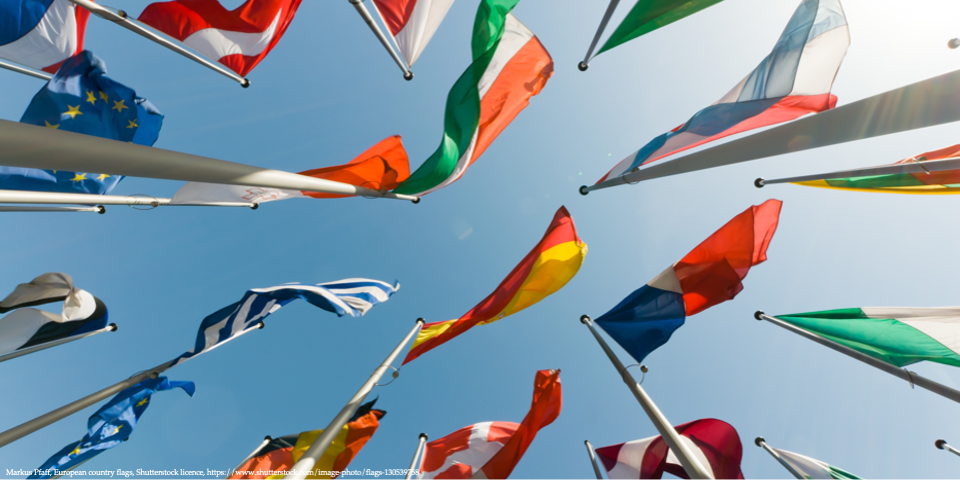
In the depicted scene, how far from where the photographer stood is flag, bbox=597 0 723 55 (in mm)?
4754

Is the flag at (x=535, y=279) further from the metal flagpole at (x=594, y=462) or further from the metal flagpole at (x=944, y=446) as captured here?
the metal flagpole at (x=944, y=446)

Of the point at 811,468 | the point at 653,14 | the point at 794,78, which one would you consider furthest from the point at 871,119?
the point at 811,468

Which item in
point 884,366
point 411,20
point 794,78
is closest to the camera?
point 794,78

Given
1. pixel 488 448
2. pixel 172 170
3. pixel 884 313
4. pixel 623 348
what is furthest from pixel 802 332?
pixel 172 170

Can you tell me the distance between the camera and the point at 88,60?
561cm

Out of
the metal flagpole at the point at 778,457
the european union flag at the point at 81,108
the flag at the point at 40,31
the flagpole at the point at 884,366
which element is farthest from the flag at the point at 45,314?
the flagpole at the point at 884,366

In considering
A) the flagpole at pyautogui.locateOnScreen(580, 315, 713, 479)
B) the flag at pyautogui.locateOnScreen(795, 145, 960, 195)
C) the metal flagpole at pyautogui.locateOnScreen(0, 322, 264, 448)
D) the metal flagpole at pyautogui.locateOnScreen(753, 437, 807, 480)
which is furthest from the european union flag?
the metal flagpole at pyautogui.locateOnScreen(753, 437, 807, 480)

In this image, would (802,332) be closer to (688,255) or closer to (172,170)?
(688,255)

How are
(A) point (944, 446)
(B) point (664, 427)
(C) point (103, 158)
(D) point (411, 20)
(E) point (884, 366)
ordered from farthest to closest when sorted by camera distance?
(A) point (944, 446), (E) point (884, 366), (D) point (411, 20), (B) point (664, 427), (C) point (103, 158)

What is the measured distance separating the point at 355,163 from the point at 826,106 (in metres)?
6.90

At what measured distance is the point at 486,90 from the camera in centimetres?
582

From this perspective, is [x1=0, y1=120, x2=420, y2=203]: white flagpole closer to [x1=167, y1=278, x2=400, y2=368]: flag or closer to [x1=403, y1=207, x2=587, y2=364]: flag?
[x1=167, y1=278, x2=400, y2=368]: flag

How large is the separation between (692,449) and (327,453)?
20.4ft

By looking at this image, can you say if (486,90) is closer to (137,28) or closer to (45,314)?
(137,28)
